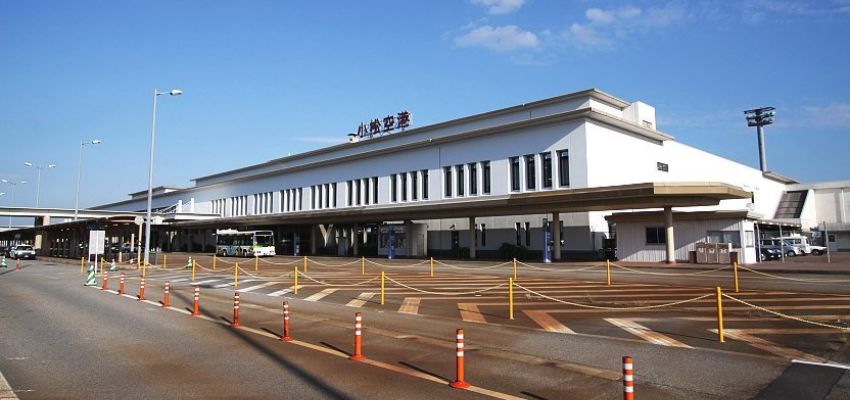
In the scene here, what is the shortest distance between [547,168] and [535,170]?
1.02 m

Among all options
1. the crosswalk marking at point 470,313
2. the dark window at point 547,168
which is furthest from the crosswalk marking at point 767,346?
the dark window at point 547,168

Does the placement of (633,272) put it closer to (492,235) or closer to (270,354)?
(492,235)

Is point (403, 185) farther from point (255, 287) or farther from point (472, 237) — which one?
point (255, 287)

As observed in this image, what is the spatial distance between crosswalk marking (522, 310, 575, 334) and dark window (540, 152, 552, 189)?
30.7 m

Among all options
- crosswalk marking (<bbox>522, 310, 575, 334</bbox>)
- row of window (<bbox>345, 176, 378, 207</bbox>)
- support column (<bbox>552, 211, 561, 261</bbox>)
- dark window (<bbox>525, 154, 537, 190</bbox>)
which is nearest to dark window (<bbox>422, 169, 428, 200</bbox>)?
row of window (<bbox>345, 176, 378, 207</bbox>)

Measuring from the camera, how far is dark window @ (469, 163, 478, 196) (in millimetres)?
49312

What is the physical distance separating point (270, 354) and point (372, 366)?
208cm

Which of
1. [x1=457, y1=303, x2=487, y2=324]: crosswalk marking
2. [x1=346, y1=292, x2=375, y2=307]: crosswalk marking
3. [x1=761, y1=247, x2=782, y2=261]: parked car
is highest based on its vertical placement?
[x1=761, y1=247, x2=782, y2=261]: parked car

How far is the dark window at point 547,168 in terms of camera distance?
145 feet

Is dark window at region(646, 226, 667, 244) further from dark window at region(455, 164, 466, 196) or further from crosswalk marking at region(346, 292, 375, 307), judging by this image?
crosswalk marking at region(346, 292, 375, 307)

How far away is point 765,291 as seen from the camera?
738 inches

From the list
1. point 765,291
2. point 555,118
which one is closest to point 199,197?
point 555,118

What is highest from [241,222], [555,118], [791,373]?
[555,118]

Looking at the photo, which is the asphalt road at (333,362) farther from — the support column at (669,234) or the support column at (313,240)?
the support column at (313,240)
